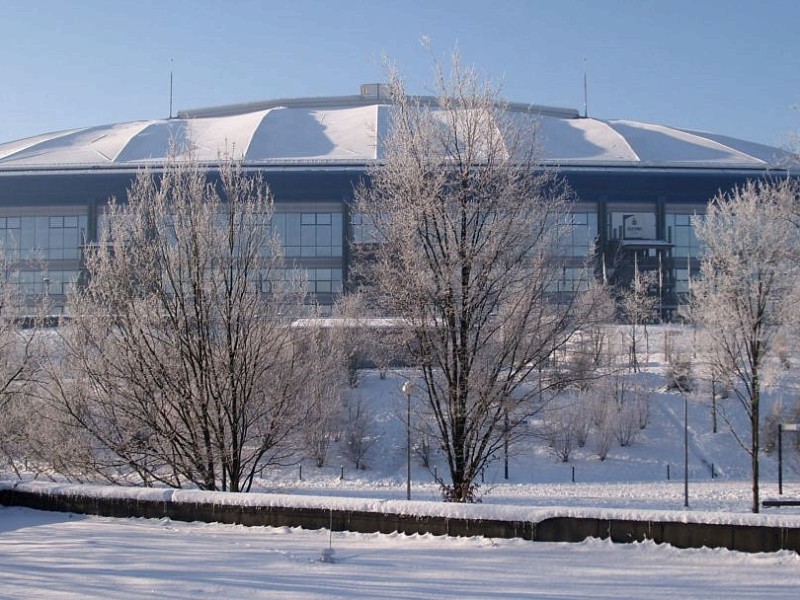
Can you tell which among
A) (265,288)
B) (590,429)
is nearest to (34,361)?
(265,288)

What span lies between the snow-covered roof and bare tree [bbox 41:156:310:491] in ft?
109

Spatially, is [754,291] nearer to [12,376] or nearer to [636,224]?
[12,376]

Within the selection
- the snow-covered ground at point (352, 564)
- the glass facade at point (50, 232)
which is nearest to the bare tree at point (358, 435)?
the snow-covered ground at point (352, 564)

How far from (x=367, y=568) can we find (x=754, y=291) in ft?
49.9

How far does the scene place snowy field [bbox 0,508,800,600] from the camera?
7.79 meters

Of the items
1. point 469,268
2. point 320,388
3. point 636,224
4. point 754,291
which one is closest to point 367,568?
point 469,268

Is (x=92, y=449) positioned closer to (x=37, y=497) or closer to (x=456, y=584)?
(x=37, y=497)

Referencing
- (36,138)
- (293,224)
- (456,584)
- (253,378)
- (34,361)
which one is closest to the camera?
(456,584)

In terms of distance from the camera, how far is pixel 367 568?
866cm

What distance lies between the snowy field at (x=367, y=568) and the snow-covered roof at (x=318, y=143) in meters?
41.2

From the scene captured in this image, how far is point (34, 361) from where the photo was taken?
820 inches

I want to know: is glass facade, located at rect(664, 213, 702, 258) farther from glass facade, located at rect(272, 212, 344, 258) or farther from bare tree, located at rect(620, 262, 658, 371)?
glass facade, located at rect(272, 212, 344, 258)

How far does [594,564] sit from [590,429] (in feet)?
92.3

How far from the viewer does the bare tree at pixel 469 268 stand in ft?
44.3
